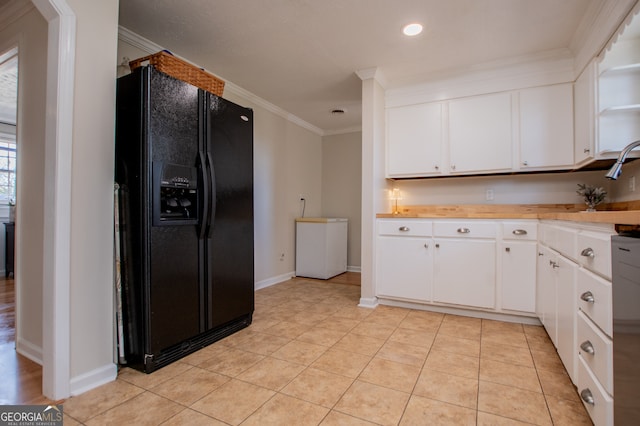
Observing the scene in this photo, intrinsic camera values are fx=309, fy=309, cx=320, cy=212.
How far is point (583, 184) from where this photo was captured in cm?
291

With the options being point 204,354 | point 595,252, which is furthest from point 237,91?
point 595,252

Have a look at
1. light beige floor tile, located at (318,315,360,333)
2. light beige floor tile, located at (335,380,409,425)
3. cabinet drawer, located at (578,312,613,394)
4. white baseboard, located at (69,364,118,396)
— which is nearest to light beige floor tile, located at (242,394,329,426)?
light beige floor tile, located at (335,380,409,425)

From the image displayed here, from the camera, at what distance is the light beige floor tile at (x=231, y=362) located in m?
1.85

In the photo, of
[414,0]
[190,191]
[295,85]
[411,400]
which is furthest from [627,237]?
[295,85]

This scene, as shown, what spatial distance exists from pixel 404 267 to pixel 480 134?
1514 millimetres

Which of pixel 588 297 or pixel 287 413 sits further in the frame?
pixel 287 413

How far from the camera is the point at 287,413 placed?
4.73 feet

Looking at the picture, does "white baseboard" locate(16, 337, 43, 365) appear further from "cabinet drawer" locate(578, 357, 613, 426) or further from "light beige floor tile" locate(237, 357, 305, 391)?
"cabinet drawer" locate(578, 357, 613, 426)

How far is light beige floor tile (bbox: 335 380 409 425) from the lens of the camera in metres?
1.42

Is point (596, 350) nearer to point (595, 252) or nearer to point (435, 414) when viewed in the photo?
point (595, 252)

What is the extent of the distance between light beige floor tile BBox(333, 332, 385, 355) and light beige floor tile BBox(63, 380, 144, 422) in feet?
4.09

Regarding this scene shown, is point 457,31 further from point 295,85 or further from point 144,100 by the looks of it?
point 144,100

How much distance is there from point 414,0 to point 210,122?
162cm

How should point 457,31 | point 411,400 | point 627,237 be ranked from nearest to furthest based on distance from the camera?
point 627,237 → point 411,400 → point 457,31
